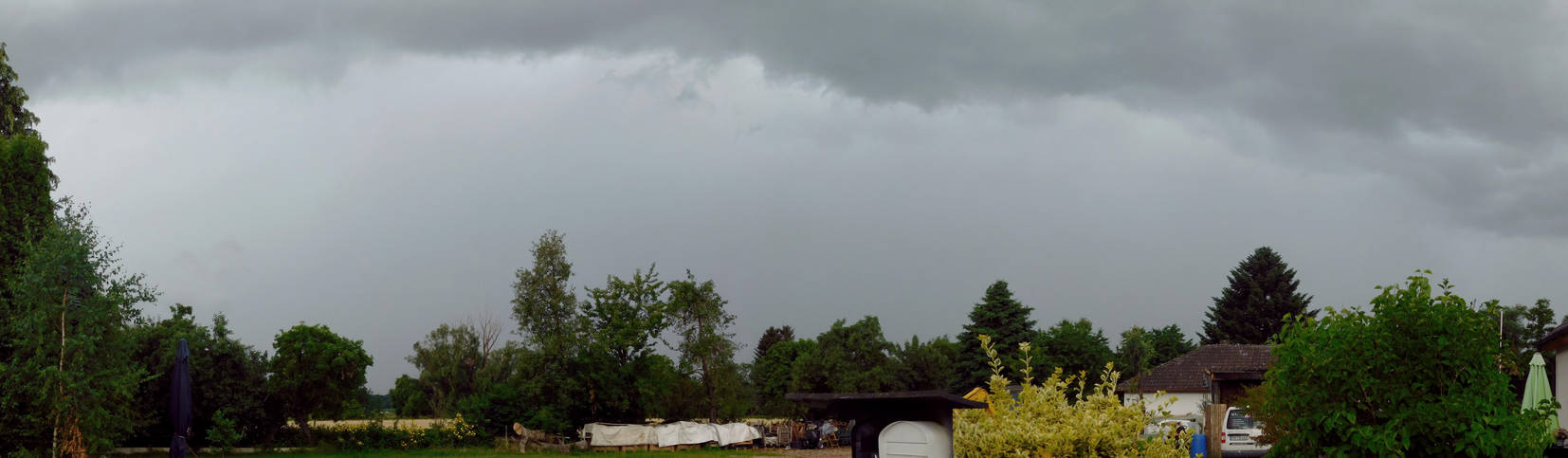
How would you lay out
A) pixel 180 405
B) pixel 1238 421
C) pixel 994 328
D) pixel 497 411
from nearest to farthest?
pixel 180 405 < pixel 1238 421 < pixel 497 411 < pixel 994 328

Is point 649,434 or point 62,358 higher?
point 62,358

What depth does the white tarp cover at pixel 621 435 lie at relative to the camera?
121 feet

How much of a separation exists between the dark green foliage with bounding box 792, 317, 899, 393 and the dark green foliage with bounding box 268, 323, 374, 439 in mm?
24981

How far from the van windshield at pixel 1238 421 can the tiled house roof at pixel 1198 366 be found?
2924 cm

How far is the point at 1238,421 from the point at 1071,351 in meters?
43.7

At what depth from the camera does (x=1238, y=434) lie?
22.8 m

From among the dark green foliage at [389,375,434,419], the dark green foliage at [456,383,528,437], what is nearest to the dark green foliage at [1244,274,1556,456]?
the dark green foliage at [456,383,528,437]

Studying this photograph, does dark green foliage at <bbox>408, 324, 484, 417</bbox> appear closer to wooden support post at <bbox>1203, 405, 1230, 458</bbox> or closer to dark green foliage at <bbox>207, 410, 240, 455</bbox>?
dark green foliage at <bbox>207, 410, 240, 455</bbox>

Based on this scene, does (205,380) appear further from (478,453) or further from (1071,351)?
(1071,351)

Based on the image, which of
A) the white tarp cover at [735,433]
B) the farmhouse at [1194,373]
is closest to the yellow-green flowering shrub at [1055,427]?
the white tarp cover at [735,433]

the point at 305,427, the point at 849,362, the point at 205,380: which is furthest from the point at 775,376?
the point at 205,380

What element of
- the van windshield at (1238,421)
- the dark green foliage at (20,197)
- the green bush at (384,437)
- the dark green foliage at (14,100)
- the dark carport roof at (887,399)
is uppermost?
the dark green foliage at (14,100)

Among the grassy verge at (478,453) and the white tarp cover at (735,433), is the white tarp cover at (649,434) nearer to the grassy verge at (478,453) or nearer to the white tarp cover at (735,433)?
the white tarp cover at (735,433)

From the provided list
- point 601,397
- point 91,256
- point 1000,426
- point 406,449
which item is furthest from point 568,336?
point 1000,426
